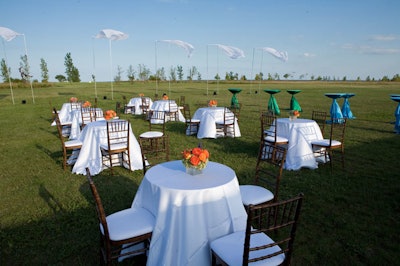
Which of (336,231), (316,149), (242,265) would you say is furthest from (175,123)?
(242,265)

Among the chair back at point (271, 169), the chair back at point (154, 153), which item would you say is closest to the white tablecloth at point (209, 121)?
the chair back at point (154, 153)

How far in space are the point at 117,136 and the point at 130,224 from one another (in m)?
3.70

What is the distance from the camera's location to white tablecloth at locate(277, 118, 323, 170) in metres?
5.90

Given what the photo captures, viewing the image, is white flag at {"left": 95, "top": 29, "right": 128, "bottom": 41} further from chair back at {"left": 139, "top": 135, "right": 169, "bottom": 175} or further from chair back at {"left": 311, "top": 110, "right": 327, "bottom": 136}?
chair back at {"left": 311, "top": 110, "right": 327, "bottom": 136}

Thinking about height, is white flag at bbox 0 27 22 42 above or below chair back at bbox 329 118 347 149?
above

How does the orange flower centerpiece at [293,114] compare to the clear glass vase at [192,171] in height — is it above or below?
above

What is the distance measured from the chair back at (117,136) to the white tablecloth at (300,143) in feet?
12.5

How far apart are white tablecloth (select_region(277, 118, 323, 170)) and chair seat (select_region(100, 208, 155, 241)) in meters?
4.21

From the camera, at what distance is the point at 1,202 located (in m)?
4.36

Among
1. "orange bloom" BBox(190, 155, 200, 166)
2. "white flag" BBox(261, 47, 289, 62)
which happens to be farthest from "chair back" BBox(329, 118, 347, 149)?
Result: "white flag" BBox(261, 47, 289, 62)

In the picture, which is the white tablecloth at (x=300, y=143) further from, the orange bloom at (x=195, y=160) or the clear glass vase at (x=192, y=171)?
the orange bloom at (x=195, y=160)

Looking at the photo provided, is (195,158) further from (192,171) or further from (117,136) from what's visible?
(117,136)

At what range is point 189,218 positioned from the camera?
2.34 m

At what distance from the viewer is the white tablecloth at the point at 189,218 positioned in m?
2.34
